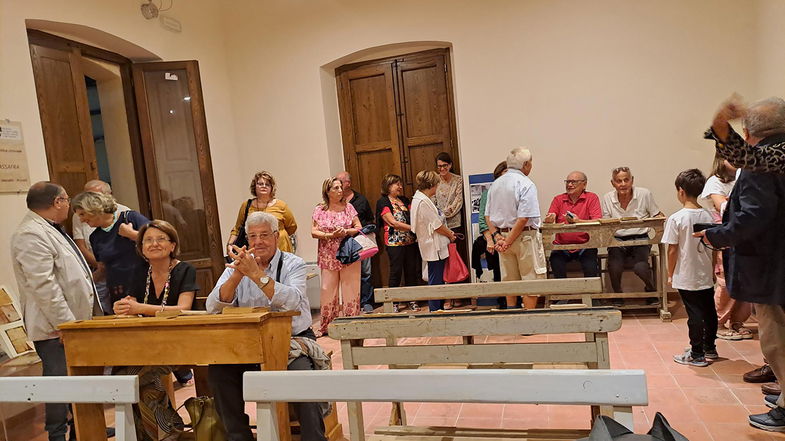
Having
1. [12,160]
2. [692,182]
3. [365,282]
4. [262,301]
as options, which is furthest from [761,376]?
[12,160]

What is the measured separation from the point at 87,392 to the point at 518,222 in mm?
3446

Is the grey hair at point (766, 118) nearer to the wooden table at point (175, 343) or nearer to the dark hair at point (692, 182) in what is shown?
the dark hair at point (692, 182)

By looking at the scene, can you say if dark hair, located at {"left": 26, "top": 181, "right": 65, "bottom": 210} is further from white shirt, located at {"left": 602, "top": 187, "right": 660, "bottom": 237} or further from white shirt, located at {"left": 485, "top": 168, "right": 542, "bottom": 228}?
white shirt, located at {"left": 602, "top": 187, "right": 660, "bottom": 237}

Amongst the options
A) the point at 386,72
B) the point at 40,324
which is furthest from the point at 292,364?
the point at 386,72

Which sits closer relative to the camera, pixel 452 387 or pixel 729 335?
pixel 452 387

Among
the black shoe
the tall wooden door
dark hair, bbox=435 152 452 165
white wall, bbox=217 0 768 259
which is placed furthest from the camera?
the tall wooden door

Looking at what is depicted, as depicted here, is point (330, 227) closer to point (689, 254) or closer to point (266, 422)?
point (689, 254)

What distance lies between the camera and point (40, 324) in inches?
119

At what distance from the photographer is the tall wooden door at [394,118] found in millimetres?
6512

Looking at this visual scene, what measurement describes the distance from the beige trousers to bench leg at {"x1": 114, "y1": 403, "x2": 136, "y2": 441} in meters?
2.76

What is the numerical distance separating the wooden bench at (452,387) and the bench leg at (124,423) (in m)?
0.39

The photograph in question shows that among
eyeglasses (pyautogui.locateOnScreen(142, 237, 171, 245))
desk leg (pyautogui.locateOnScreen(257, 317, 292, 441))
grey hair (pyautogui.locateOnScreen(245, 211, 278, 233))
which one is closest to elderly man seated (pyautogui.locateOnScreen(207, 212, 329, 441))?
grey hair (pyautogui.locateOnScreen(245, 211, 278, 233))

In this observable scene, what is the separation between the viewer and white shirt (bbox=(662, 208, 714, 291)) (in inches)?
136

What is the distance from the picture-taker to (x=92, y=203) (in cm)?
350
